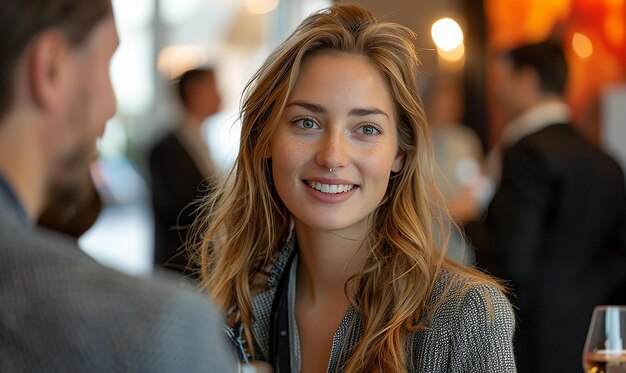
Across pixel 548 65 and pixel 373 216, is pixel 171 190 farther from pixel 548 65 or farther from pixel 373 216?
pixel 373 216

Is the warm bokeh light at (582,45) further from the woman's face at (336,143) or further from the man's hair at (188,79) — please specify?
the woman's face at (336,143)

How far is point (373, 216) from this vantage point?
2334mm

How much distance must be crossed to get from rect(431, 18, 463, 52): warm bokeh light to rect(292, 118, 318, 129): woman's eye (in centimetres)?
624

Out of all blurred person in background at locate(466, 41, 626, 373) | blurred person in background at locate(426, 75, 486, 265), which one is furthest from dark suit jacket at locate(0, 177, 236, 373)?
blurred person in background at locate(426, 75, 486, 265)

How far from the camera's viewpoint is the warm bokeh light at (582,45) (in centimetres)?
732

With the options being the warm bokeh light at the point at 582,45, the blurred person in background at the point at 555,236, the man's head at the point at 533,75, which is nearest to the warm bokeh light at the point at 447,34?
the warm bokeh light at the point at 582,45

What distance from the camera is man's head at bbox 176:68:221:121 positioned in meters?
6.25

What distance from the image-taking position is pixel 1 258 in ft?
3.38

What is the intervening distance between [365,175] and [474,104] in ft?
22.1

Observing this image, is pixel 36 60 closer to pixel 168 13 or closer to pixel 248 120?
pixel 248 120

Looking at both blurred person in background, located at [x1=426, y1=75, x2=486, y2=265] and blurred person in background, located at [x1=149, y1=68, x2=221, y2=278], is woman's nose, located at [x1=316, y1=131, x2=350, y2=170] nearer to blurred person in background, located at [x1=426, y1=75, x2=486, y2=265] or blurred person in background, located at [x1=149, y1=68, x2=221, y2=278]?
blurred person in background, located at [x1=149, y1=68, x2=221, y2=278]

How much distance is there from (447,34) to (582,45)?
51.3 inches

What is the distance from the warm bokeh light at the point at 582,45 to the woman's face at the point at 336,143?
5370mm

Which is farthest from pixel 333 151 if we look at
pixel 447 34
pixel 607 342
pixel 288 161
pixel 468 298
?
pixel 447 34
